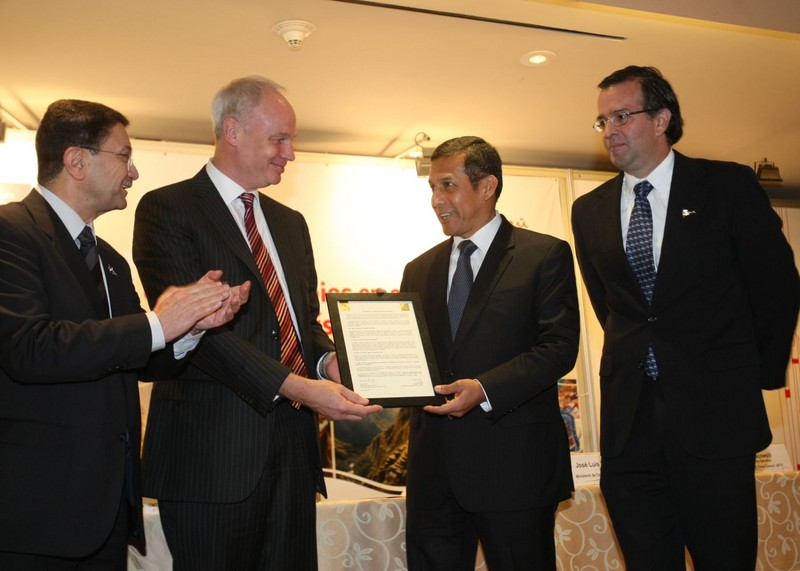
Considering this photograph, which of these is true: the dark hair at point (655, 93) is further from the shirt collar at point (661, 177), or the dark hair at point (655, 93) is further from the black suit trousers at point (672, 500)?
the black suit trousers at point (672, 500)

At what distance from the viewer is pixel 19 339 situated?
2.01 meters

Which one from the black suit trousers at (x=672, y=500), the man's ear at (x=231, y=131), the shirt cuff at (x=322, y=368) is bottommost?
the black suit trousers at (x=672, y=500)

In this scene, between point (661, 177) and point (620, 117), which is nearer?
point (661, 177)

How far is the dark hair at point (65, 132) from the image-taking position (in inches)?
95.5

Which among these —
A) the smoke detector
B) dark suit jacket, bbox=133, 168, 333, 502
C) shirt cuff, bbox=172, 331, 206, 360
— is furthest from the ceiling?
shirt cuff, bbox=172, 331, 206, 360

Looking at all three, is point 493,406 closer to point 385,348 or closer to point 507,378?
point 507,378

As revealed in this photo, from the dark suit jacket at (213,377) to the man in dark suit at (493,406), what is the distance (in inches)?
20.5

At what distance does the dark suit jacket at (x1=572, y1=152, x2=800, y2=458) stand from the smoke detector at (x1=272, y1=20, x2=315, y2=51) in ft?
9.34

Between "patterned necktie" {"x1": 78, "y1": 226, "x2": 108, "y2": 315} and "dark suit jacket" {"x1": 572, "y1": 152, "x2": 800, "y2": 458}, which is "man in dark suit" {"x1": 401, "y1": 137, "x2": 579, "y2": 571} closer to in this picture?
"dark suit jacket" {"x1": 572, "y1": 152, "x2": 800, "y2": 458}

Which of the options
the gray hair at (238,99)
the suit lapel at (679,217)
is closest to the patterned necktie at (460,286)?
the suit lapel at (679,217)

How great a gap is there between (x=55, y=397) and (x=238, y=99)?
1.26m

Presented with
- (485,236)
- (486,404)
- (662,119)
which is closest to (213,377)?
(486,404)

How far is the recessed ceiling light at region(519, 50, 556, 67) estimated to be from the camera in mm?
5523

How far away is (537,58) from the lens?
5.59 meters
